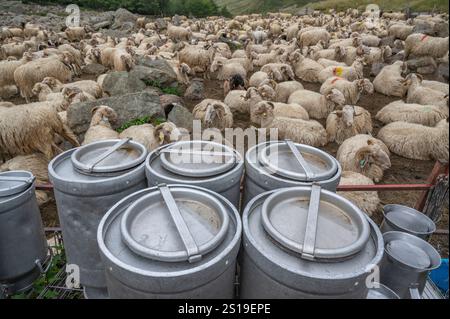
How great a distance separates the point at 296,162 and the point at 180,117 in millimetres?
6437

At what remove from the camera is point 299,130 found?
8359 mm

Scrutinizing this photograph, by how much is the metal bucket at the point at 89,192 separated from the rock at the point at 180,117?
5.76 m

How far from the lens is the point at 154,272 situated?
4.93 ft

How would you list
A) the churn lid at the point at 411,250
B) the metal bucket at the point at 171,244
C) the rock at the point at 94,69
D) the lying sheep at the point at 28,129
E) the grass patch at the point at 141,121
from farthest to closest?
the rock at the point at 94,69 < the grass patch at the point at 141,121 < the lying sheep at the point at 28,129 < the churn lid at the point at 411,250 < the metal bucket at the point at 171,244

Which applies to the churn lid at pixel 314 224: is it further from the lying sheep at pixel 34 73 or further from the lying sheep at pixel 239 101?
the lying sheep at pixel 34 73

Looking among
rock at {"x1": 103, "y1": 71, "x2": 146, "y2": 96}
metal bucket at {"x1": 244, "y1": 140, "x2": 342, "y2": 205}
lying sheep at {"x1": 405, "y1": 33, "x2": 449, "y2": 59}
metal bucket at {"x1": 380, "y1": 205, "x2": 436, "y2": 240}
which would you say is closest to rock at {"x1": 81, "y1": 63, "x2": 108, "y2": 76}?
rock at {"x1": 103, "y1": 71, "x2": 146, "y2": 96}

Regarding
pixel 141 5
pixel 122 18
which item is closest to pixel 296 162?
pixel 122 18

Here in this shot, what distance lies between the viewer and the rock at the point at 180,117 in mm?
8570

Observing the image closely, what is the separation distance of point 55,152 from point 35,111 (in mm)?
1042

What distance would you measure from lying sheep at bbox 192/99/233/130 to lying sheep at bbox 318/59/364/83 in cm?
647

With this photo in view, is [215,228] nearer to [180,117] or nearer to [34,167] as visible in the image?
[34,167]

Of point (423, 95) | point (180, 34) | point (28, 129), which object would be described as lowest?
point (28, 129)

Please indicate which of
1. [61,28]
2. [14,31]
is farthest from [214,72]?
[61,28]

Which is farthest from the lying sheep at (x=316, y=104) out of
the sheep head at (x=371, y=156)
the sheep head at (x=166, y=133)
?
the sheep head at (x=166, y=133)
